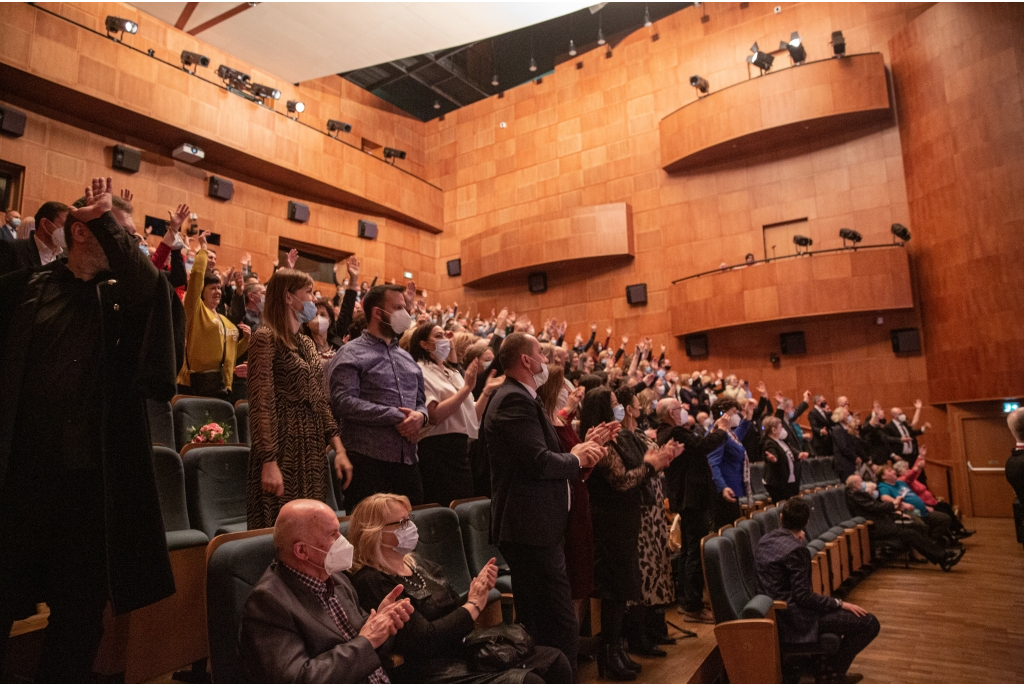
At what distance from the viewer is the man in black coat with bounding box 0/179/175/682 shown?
106cm

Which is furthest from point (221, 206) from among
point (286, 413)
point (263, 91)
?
point (286, 413)

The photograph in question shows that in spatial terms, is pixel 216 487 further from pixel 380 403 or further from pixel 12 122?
pixel 12 122

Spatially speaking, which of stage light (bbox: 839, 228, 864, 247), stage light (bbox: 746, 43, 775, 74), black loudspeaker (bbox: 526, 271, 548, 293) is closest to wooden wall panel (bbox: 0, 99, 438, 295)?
black loudspeaker (bbox: 526, 271, 548, 293)

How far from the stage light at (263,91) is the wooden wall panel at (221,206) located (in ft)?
3.75

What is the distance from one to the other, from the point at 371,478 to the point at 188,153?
688 centimetres

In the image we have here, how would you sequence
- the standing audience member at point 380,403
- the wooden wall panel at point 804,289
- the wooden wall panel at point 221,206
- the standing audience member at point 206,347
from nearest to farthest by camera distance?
1. the standing audience member at point 380,403
2. the standing audience member at point 206,347
3. the wooden wall panel at point 221,206
4. the wooden wall panel at point 804,289

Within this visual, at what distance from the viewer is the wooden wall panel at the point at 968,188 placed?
705 centimetres

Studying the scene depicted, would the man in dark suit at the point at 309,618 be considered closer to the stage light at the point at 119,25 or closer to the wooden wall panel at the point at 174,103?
the wooden wall panel at the point at 174,103

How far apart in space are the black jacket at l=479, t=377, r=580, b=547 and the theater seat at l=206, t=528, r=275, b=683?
1.98 ft

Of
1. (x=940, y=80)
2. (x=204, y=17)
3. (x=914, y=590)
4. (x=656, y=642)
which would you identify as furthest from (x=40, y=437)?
(x=940, y=80)

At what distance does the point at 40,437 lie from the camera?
1106mm

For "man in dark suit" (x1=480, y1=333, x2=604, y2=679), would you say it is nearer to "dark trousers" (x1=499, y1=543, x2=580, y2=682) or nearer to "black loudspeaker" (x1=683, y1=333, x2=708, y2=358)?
"dark trousers" (x1=499, y1=543, x2=580, y2=682)

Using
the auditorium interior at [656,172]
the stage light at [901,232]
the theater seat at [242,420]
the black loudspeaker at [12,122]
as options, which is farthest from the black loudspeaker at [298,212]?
the stage light at [901,232]

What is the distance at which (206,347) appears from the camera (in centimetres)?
316
